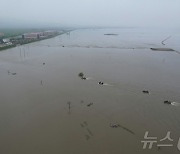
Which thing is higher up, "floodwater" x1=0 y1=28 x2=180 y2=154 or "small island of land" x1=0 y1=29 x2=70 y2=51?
"floodwater" x1=0 y1=28 x2=180 y2=154

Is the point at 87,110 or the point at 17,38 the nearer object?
the point at 87,110

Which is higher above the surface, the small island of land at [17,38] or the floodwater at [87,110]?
the floodwater at [87,110]

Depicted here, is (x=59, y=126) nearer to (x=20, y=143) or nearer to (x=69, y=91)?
(x=20, y=143)

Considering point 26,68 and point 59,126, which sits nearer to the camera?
point 59,126

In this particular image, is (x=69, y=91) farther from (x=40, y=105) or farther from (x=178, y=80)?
(x=178, y=80)

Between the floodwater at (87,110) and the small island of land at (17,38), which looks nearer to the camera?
the floodwater at (87,110)

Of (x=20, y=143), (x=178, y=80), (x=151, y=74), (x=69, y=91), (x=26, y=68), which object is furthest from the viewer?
(x=26, y=68)

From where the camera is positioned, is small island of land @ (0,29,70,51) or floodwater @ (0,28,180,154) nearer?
floodwater @ (0,28,180,154)

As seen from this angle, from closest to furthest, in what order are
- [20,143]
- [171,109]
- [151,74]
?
[20,143] < [171,109] < [151,74]

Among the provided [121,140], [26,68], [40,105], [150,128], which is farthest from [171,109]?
[26,68]

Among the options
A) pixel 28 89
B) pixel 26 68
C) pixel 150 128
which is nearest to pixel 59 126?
pixel 150 128

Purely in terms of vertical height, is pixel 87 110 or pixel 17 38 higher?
pixel 87 110
